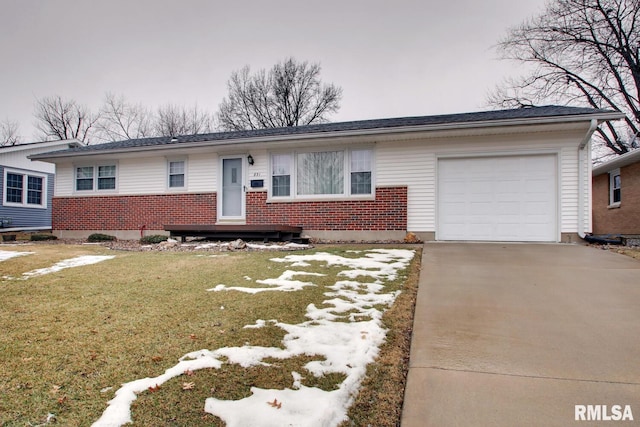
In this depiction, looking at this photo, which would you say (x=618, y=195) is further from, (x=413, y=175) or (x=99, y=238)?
(x=99, y=238)

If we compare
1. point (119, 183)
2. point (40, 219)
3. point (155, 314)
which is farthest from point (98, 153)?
point (155, 314)

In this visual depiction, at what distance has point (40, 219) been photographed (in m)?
18.3

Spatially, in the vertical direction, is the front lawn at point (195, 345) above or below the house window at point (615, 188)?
below

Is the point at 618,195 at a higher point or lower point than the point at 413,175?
lower

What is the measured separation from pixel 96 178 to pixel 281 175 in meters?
6.94

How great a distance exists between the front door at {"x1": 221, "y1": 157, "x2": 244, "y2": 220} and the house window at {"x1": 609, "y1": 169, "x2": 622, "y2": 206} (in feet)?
49.3

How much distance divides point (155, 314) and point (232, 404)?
184 cm

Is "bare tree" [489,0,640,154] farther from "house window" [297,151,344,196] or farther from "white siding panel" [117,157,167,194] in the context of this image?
"white siding panel" [117,157,167,194]

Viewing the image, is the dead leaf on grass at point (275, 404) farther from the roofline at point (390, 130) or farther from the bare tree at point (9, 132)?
the bare tree at point (9, 132)

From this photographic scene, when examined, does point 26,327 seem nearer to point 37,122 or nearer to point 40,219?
point 40,219

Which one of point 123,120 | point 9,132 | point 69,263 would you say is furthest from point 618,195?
point 9,132

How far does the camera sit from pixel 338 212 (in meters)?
10.1

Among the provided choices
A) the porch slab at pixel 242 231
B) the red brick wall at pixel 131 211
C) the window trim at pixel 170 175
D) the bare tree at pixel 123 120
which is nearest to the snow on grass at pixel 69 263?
the porch slab at pixel 242 231

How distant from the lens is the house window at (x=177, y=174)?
38.3 feet
